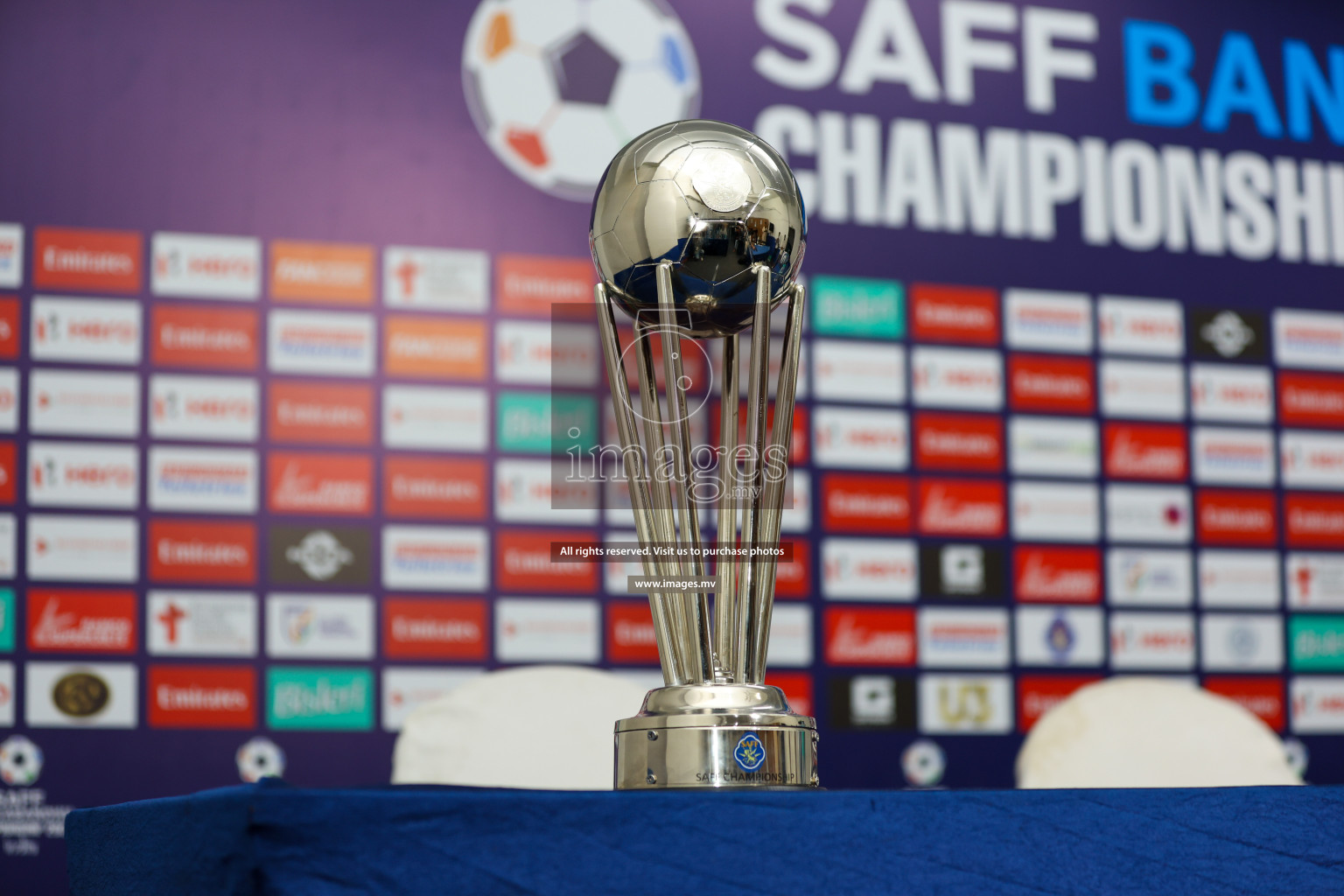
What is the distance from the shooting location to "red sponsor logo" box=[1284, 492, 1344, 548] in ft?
10.5

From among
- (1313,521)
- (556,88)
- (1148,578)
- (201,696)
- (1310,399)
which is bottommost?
(201,696)

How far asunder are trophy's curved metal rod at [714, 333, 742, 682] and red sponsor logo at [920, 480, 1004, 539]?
7.15 feet

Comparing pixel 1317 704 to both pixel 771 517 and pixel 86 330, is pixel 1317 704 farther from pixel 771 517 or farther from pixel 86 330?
pixel 86 330

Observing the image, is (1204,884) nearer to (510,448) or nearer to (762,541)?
(762,541)

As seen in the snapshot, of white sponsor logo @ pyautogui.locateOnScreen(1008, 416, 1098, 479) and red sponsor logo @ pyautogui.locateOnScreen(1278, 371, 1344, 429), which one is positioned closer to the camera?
white sponsor logo @ pyautogui.locateOnScreen(1008, 416, 1098, 479)

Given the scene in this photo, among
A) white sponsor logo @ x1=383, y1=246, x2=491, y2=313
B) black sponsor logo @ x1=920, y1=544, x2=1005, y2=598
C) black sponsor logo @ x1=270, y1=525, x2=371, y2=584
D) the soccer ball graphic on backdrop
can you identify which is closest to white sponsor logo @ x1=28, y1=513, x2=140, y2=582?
black sponsor logo @ x1=270, y1=525, x2=371, y2=584

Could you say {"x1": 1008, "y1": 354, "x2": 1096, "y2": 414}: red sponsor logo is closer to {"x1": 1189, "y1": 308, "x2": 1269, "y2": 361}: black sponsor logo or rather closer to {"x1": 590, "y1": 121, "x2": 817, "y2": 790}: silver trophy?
{"x1": 1189, "y1": 308, "x2": 1269, "y2": 361}: black sponsor logo

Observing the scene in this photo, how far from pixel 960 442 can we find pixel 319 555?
1529 millimetres

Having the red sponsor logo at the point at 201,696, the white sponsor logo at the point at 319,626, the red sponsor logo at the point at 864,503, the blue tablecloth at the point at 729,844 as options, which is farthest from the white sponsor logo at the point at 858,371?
the blue tablecloth at the point at 729,844

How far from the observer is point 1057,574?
3020 millimetres

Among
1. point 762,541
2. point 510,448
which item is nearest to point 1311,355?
point 510,448

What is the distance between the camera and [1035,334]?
3100 millimetres

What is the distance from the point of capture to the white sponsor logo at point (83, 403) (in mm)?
2582

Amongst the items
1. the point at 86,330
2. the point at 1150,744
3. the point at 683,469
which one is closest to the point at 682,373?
the point at 683,469
